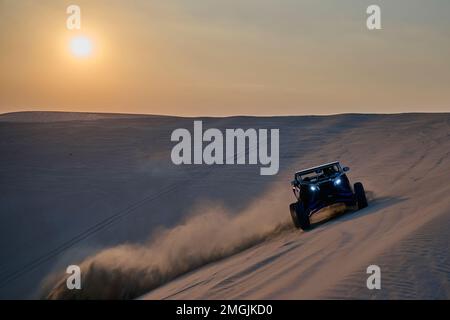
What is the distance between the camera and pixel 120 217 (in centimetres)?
2622

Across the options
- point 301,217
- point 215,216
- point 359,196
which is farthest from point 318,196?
point 215,216

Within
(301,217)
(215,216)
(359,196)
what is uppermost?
(359,196)

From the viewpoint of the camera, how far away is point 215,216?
81.2 ft

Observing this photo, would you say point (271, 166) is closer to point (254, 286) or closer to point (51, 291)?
point (51, 291)

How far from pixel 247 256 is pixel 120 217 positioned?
1044 centimetres

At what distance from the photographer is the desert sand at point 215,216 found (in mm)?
13414

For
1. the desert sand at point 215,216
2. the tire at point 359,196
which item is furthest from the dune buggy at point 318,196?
the desert sand at point 215,216

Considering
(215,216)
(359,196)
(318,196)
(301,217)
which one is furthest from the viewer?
(215,216)

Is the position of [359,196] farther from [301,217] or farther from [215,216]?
[215,216]

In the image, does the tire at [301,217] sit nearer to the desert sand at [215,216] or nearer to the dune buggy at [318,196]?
the dune buggy at [318,196]

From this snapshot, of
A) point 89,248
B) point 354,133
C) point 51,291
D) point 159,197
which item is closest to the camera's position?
point 51,291

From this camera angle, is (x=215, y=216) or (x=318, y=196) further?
(x=215, y=216)

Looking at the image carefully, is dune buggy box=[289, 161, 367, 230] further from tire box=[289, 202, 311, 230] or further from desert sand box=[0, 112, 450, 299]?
desert sand box=[0, 112, 450, 299]
